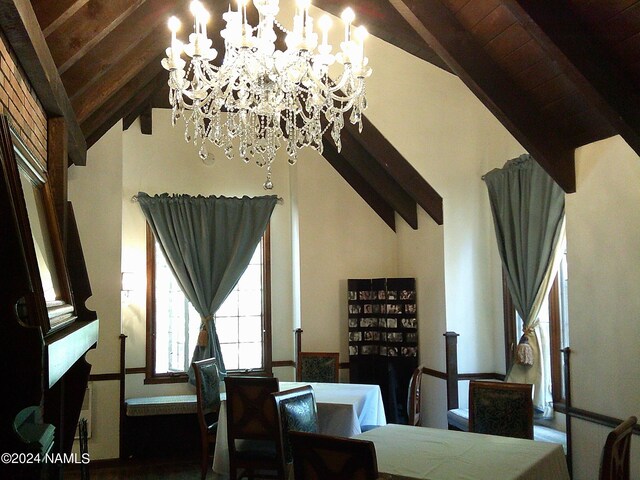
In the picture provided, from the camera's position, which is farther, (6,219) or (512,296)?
(512,296)

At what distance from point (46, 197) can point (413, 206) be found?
175 inches

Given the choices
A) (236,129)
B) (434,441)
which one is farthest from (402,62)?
(434,441)

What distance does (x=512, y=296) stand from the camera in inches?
207

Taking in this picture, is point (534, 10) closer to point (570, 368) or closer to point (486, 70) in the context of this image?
point (486, 70)

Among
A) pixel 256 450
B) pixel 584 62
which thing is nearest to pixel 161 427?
pixel 256 450

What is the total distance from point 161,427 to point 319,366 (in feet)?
5.81

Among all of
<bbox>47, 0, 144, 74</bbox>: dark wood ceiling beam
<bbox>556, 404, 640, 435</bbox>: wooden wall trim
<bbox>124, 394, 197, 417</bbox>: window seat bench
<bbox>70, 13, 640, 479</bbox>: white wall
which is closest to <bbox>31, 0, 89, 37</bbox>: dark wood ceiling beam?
<bbox>47, 0, 144, 74</bbox>: dark wood ceiling beam

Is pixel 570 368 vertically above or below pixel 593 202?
below

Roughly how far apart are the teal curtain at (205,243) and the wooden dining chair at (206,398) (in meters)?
1.03

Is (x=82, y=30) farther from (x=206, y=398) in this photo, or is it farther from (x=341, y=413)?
(x=206, y=398)

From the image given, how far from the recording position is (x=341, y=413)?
4.76 m

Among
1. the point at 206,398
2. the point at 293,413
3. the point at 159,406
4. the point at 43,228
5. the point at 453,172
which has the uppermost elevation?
the point at 453,172

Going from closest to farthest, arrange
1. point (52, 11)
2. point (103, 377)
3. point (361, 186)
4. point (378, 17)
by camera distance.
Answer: point (52, 11), point (378, 17), point (103, 377), point (361, 186)

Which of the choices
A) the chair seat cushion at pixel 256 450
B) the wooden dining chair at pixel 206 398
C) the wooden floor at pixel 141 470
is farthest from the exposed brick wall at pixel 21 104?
the wooden floor at pixel 141 470
